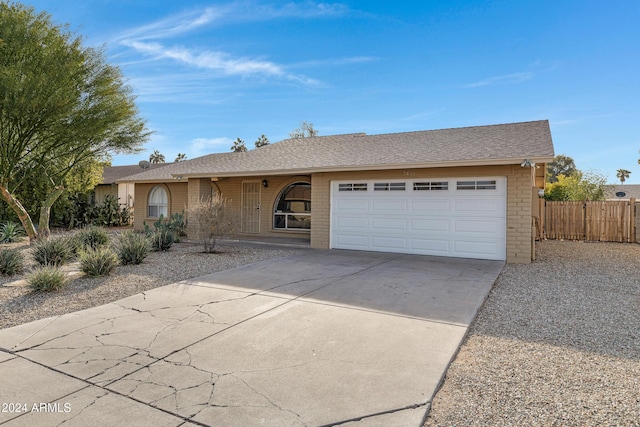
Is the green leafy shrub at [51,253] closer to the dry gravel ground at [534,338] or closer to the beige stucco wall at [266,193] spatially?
the dry gravel ground at [534,338]

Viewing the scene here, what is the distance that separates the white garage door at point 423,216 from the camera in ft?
34.6

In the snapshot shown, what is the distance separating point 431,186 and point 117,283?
→ 855cm

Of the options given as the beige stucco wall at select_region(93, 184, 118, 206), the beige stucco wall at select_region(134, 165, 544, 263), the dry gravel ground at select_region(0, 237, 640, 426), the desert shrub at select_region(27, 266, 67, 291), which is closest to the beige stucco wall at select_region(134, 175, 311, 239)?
the beige stucco wall at select_region(134, 165, 544, 263)

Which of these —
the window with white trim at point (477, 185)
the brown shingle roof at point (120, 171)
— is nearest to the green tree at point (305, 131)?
the brown shingle roof at point (120, 171)

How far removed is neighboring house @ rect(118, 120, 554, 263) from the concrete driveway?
3.94m

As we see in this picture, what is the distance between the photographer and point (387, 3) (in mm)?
13297

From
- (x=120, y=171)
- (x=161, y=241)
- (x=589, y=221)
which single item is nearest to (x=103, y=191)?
(x=120, y=171)

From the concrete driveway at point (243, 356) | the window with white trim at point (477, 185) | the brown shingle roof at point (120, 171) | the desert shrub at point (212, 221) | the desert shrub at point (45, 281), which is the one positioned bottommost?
the concrete driveway at point (243, 356)

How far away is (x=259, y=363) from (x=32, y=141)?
1460 centimetres

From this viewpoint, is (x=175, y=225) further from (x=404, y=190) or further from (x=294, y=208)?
(x=404, y=190)

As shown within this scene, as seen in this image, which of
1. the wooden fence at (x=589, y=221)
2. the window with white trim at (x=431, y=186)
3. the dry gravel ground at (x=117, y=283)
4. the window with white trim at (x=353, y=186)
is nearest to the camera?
the dry gravel ground at (x=117, y=283)

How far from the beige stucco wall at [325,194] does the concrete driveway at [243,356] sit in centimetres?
381

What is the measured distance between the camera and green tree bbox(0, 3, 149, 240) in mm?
12031

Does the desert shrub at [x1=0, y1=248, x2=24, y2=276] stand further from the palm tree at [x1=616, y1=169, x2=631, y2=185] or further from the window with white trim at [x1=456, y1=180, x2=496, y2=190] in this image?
the palm tree at [x1=616, y1=169, x2=631, y2=185]
